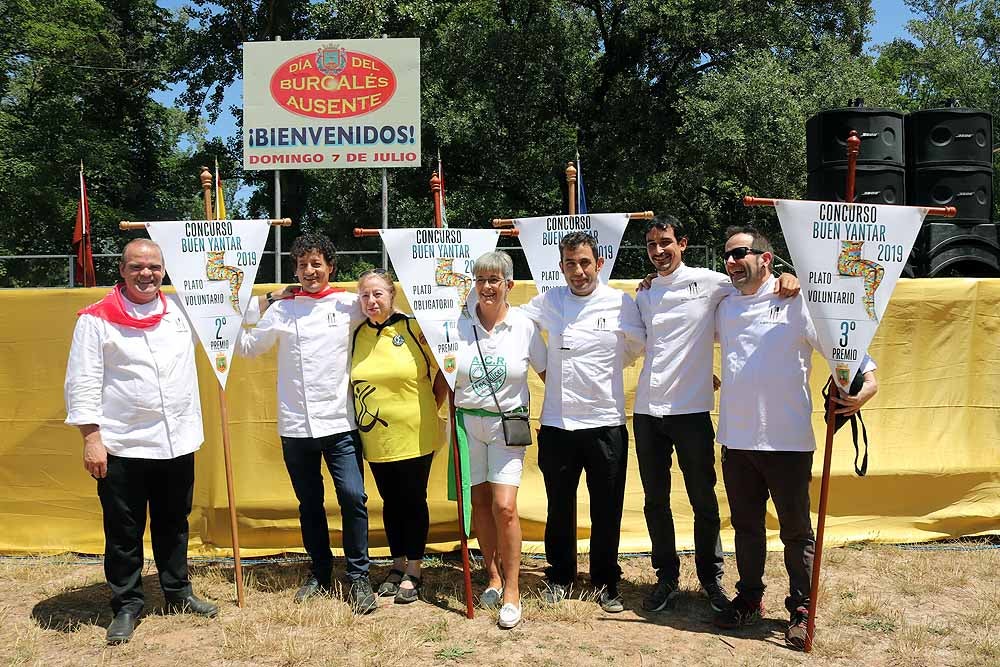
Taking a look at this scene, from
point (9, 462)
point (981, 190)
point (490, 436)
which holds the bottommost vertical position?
point (9, 462)

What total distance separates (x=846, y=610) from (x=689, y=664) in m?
1.07

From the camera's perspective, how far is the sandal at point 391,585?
14.6 ft

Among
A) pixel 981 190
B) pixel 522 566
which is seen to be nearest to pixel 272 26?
pixel 981 190

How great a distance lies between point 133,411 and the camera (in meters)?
3.91

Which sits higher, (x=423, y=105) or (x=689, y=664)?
(x=423, y=105)

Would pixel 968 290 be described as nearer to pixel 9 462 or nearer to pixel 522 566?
pixel 522 566

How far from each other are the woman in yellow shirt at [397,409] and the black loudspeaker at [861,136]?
625 cm

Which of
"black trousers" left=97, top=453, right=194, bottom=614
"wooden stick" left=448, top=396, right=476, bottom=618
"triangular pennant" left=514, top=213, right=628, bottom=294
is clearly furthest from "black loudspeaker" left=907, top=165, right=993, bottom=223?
"black trousers" left=97, top=453, right=194, bottom=614

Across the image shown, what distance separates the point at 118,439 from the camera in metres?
3.90

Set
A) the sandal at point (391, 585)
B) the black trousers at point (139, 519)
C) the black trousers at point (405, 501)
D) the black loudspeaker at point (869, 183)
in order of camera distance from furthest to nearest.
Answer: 1. the black loudspeaker at point (869, 183)
2. the sandal at point (391, 585)
3. the black trousers at point (405, 501)
4. the black trousers at point (139, 519)

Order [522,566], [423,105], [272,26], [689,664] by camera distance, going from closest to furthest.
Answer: [689,664], [522,566], [423,105], [272,26]

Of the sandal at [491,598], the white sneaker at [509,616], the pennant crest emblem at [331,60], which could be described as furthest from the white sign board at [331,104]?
the white sneaker at [509,616]

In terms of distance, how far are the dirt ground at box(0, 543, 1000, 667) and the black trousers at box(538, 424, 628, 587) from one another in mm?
190

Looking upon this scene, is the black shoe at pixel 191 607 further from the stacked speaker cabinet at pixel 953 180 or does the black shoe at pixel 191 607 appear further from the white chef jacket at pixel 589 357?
the stacked speaker cabinet at pixel 953 180
